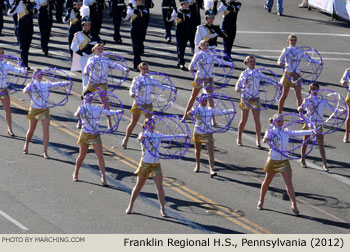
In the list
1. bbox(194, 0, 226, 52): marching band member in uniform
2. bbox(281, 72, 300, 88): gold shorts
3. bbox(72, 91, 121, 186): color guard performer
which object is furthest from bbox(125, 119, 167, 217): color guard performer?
bbox(194, 0, 226, 52): marching band member in uniform

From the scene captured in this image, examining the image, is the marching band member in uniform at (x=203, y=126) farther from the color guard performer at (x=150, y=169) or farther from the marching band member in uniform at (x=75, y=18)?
the marching band member in uniform at (x=75, y=18)

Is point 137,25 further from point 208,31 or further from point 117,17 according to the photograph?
point 208,31

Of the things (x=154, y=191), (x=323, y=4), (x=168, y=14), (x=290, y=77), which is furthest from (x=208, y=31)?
(x=323, y=4)

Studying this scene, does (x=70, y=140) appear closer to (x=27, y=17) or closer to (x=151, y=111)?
(x=151, y=111)

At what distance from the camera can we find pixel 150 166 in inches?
692

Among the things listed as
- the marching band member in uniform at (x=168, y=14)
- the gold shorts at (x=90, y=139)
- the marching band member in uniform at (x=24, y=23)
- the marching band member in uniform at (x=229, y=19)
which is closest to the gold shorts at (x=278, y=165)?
the gold shorts at (x=90, y=139)

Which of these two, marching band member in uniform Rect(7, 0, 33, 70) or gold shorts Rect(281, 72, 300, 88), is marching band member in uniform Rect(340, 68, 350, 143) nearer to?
gold shorts Rect(281, 72, 300, 88)

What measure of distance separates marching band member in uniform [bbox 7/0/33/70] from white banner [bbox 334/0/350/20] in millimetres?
13092

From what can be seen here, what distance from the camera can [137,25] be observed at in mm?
28562

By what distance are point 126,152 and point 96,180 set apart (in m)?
1.94

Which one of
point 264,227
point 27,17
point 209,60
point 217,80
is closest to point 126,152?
point 209,60

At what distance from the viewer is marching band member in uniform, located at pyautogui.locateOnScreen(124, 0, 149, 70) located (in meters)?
Result: 28.2

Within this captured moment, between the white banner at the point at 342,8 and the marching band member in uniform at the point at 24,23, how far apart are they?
43.0 feet

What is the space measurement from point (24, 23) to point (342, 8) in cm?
1344
